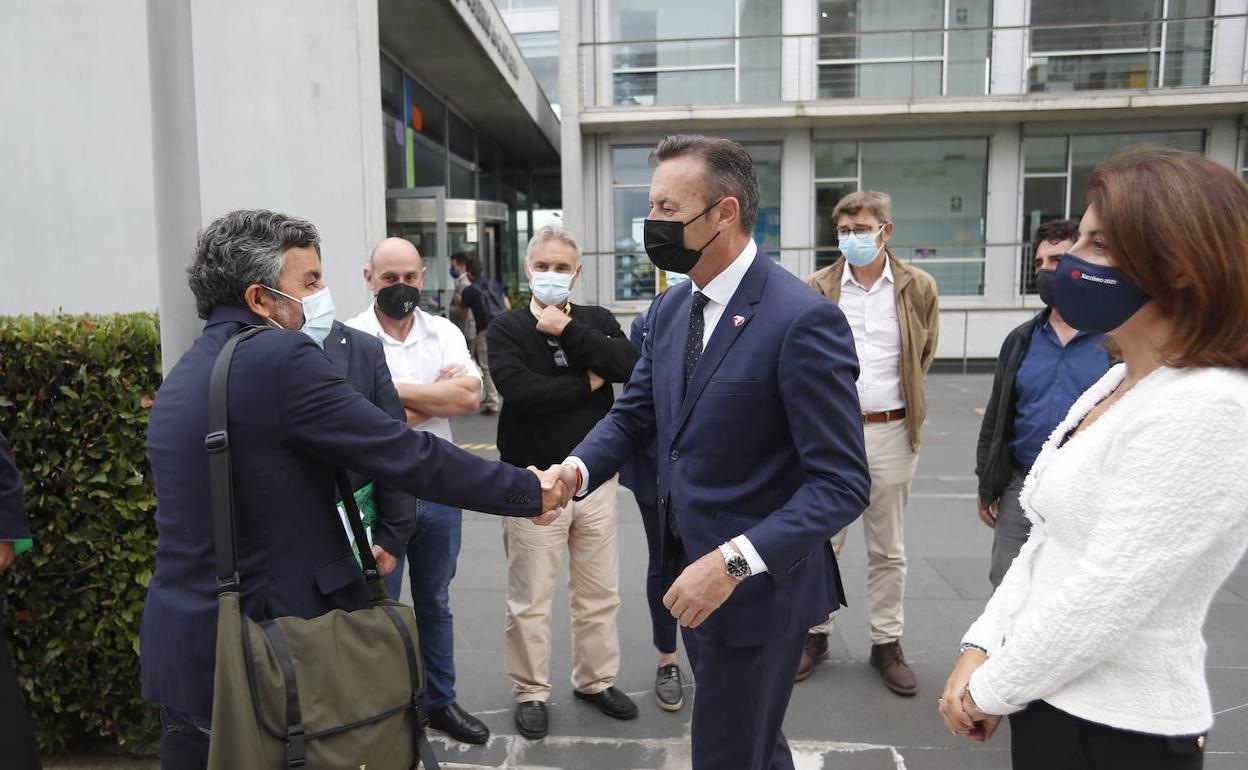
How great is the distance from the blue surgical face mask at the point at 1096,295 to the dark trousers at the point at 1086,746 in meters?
0.76

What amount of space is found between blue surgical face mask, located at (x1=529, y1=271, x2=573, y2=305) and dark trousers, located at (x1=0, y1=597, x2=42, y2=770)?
2.28 meters

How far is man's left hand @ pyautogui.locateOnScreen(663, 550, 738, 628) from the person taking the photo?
2174 millimetres

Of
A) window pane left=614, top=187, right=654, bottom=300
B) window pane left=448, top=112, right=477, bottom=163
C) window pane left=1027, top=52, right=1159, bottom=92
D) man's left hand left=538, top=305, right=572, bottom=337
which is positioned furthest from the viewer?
window pane left=448, top=112, right=477, bottom=163

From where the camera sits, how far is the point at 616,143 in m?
17.0

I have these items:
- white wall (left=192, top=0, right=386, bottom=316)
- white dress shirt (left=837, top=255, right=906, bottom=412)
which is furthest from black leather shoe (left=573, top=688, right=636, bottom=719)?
white wall (left=192, top=0, right=386, bottom=316)

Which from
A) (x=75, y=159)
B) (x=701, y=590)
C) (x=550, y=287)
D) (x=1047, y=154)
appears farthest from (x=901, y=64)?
(x=701, y=590)

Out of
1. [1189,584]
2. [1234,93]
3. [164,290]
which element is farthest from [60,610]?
[1234,93]

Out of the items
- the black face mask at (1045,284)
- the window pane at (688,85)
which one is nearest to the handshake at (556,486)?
the black face mask at (1045,284)

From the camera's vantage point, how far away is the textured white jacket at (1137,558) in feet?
4.95

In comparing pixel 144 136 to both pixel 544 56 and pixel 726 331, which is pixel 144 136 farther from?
pixel 544 56

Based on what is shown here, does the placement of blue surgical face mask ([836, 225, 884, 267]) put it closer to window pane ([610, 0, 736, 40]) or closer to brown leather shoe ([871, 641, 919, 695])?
brown leather shoe ([871, 641, 919, 695])

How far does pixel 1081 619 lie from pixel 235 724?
1672 millimetres

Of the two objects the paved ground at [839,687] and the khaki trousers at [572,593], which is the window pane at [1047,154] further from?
the khaki trousers at [572,593]

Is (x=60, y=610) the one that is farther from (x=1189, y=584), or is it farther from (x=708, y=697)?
(x=1189, y=584)
